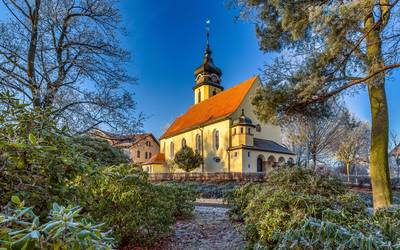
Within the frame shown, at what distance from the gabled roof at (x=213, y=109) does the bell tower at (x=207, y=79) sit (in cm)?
263

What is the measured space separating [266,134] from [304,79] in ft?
81.4

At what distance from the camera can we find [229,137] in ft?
93.6

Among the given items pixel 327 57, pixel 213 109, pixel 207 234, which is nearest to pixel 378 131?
pixel 327 57

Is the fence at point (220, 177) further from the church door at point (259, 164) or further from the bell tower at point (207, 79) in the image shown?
the bell tower at point (207, 79)

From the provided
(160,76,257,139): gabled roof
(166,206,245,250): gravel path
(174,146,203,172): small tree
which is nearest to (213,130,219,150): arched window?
(160,76,257,139): gabled roof

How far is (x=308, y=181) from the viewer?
520 cm

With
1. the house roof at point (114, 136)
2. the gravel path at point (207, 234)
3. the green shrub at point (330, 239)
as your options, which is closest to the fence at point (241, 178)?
the house roof at point (114, 136)

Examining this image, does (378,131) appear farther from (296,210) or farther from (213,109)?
(213,109)

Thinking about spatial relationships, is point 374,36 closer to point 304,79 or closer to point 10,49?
point 304,79

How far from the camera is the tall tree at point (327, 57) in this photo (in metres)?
6.46

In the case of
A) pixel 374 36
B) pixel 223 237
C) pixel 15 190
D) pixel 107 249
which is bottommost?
pixel 223 237

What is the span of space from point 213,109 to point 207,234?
27977mm

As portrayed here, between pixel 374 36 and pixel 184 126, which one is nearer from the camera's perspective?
pixel 374 36

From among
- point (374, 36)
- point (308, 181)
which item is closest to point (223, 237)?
point (308, 181)
